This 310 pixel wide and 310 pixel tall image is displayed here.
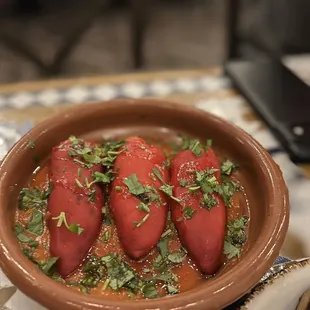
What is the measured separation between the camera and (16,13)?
2354 millimetres

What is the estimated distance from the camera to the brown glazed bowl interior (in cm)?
50

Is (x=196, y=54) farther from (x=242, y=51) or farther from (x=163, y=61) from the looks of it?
(x=242, y=51)

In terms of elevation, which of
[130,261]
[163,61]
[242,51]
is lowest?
[163,61]

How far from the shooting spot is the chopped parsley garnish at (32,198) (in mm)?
637

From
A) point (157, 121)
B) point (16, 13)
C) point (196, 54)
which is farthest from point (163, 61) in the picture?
point (157, 121)

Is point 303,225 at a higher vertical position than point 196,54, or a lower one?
higher

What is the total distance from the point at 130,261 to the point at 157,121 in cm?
26

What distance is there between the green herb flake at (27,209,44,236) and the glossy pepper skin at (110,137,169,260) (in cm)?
9

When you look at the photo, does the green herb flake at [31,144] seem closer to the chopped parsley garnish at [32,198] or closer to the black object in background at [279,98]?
the chopped parsley garnish at [32,198]

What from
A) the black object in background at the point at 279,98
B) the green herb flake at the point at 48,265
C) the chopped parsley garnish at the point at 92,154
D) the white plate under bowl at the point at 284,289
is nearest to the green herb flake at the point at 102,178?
the chopped parsley garnish at the point at 92,154

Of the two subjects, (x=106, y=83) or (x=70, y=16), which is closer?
(x=106, y=83)

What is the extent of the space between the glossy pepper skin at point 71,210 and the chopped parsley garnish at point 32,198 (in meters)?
0.03

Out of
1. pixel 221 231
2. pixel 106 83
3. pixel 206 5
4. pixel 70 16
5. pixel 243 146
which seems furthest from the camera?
pixel 206 5

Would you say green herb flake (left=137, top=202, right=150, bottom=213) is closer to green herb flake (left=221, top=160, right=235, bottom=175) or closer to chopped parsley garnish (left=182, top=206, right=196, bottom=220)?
chopped parsley garnish (left=182, top=206, right=196, bottom=220)
